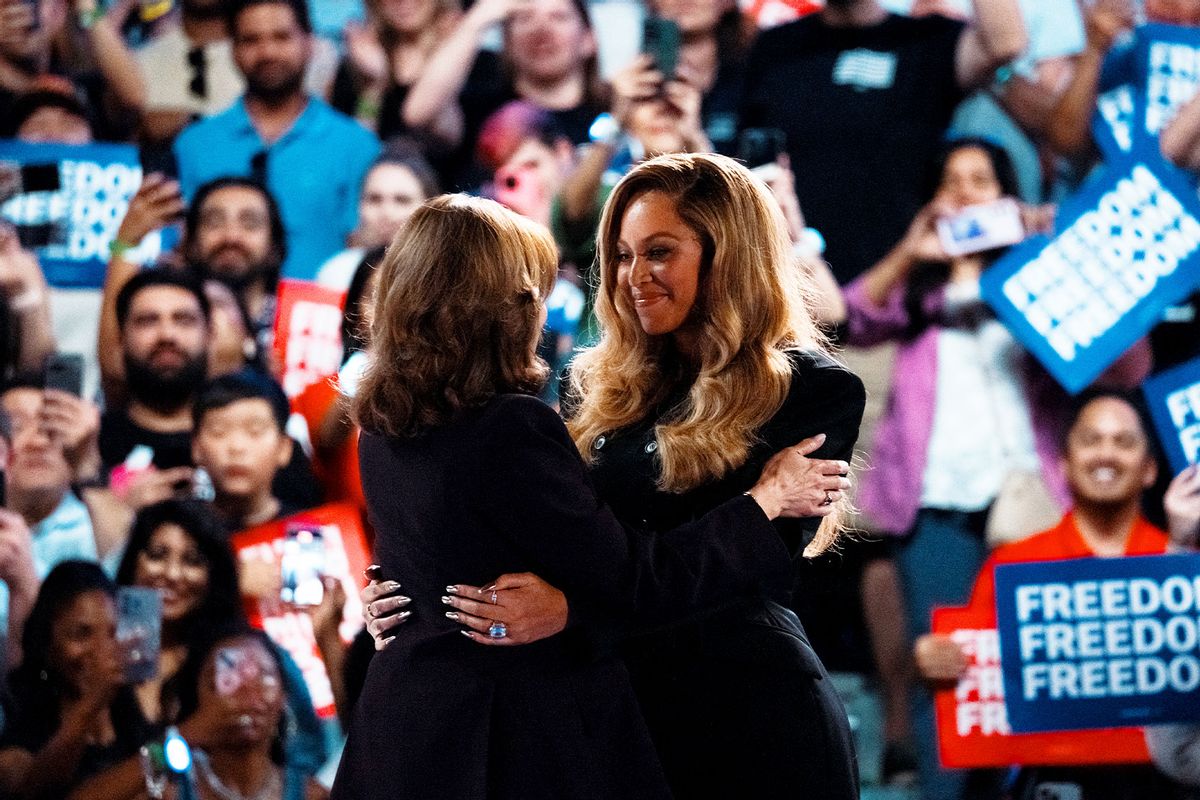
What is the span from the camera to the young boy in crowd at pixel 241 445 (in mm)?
4066

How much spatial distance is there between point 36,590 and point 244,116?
4.70 feet

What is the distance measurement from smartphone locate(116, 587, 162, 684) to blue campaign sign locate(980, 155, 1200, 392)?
233 cm

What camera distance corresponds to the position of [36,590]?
3957mm

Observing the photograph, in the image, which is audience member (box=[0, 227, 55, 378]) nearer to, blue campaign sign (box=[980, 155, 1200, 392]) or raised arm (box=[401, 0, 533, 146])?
raised arm (box=[401, 0, 533, 146])

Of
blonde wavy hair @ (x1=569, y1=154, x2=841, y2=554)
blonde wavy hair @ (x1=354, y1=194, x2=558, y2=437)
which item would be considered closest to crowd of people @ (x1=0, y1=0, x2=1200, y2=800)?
blonde wavy hair @ (x1=569, y1=154, x2=841, y2=554)

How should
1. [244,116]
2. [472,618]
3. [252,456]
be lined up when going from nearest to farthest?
[472,618]
[252,456]
[244,116]

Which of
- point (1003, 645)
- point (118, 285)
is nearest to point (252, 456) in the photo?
point (118, 285)

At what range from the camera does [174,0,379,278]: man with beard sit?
428cm

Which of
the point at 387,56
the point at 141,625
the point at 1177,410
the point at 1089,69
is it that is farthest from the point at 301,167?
the point at 1177,410

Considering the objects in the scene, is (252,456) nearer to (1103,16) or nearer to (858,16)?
(858,16)

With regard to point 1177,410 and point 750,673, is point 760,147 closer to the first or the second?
point 1177,410

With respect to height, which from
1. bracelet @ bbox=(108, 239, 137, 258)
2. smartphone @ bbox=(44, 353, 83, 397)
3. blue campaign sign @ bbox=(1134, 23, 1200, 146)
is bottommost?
smartphone @ bbox=(44, 353, 83, 397)

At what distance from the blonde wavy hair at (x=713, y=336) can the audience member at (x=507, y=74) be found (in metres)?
2.16

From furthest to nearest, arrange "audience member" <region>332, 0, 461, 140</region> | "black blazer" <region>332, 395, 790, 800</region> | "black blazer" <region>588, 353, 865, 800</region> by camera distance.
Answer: "audience member" <region>332, 0, 461, 140</region> < "black blazer" <region>588, 353, 865, 800</region> < "black blazer" <region>332, 395, 790, 800</region>
